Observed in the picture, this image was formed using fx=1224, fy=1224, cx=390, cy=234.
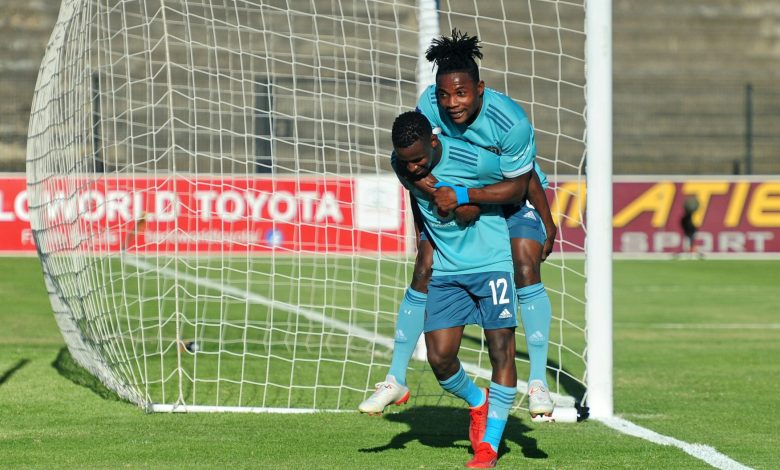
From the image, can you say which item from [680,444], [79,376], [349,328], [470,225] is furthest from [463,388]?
[79,376]

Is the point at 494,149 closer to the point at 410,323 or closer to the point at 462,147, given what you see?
the point at 462,147

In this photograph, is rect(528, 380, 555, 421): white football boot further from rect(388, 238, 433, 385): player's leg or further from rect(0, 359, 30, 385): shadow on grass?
rect(0, 359, 30, 385): shadow on grass

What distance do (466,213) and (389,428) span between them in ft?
5.76

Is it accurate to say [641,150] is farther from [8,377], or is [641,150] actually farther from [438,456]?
[438,456]

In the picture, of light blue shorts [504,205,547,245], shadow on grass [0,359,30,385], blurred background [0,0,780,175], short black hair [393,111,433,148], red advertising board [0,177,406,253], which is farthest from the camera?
blurred background [0,0,780,175]

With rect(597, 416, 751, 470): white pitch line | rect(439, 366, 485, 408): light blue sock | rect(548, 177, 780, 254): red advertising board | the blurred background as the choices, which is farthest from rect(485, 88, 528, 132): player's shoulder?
the blurred background

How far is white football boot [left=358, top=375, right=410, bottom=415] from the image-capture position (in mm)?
5500

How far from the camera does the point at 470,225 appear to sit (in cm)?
559

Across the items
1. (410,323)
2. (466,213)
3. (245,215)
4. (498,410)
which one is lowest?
(498,410)

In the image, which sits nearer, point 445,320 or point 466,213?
point 466,213

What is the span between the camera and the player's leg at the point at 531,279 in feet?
19.5

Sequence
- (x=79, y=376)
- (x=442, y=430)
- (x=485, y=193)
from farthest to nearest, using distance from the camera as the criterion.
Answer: (x=79, y=376), (x=442, y=430), (x=485, y=193)

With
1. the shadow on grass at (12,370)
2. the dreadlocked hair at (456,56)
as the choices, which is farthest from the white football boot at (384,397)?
the shadow on grass at (12,370)

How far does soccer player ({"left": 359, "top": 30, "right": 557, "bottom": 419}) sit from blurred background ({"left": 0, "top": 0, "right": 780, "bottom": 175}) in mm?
20583
